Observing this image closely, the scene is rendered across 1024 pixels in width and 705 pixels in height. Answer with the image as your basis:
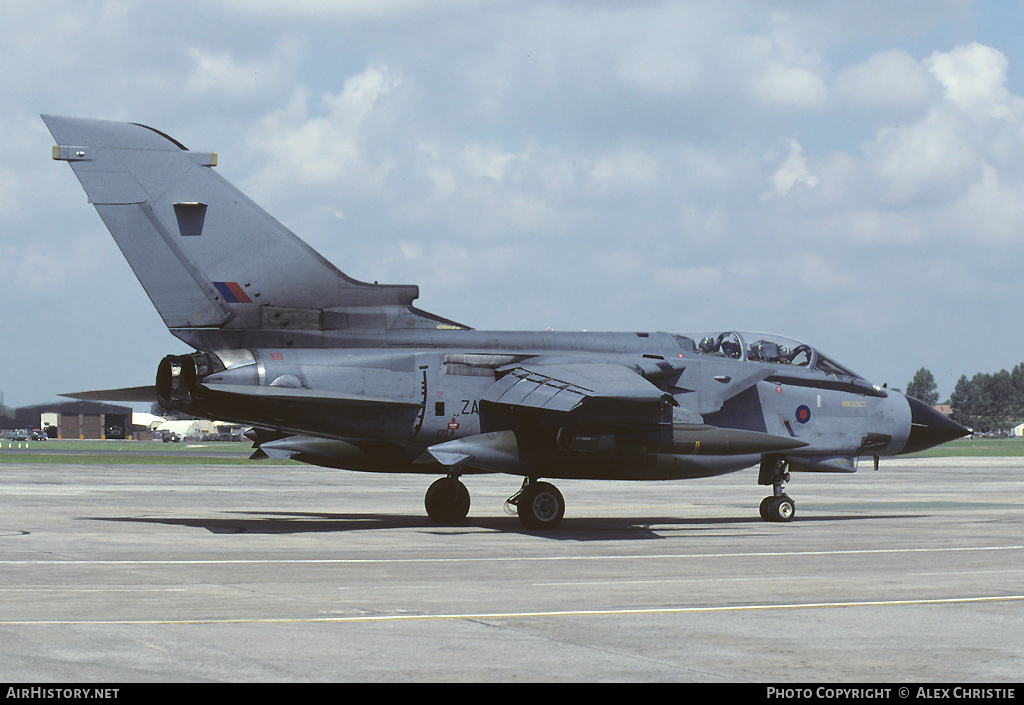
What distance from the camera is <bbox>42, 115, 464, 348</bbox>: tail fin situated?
62.0 feet

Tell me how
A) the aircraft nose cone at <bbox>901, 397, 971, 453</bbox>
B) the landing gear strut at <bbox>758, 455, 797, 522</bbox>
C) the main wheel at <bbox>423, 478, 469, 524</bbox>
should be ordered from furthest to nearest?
the aircraft nose cone at <bbox>901, 397, 971, 453</bbox> → the landing gear strut at <bbox>758, 455, 797, 522</bbox> → the main wheel at <bbox>423, 478, 469, 524</bbox>

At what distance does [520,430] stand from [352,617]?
31.3 feet

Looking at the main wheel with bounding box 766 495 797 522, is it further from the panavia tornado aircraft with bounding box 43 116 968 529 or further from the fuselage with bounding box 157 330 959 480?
the panavia tornado aircraft with bounding box 43 116 968 529

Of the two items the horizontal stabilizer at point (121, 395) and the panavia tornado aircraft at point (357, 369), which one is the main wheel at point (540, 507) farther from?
the horizontal stabilizer at point (121, 395)

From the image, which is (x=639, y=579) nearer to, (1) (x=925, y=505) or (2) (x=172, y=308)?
(2) (x=172, y=308)

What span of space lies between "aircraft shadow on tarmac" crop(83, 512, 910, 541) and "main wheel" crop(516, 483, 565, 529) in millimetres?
188

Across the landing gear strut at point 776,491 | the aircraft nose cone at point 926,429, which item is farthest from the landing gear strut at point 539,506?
the aircraft nose cone at point 926,429

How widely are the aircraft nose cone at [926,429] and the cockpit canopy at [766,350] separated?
1403 millimetres

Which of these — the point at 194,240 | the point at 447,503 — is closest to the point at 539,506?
the point at 447,503

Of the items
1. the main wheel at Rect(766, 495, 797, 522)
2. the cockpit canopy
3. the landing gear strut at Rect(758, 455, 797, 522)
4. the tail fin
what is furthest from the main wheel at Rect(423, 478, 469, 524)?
the main wheel at Rect(766, 495, 797, 522)

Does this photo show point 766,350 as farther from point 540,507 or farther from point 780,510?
point 540,507

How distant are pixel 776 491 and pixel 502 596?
12.3m

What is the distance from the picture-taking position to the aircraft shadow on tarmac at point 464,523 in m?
20.0

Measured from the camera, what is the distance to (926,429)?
77.0 ft
